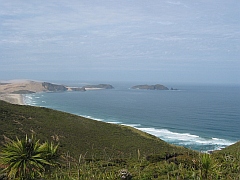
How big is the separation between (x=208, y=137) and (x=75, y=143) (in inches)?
1683

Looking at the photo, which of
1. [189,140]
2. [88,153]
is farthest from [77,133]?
[189,140]

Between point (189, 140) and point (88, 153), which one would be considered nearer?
point (88, 153)

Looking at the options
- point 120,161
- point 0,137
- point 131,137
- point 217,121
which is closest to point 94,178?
point 120,161

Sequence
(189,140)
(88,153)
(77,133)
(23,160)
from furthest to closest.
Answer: (189,140), (77,133), (88,153), (23,160)

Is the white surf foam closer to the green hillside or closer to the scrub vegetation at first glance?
the green hillside

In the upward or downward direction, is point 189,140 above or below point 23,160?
below

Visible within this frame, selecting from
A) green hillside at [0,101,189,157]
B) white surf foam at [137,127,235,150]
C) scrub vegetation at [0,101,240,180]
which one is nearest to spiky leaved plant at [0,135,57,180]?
scrub vegetation at [0,101,240,180]

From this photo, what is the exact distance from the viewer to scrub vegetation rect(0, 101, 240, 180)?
13039 mm

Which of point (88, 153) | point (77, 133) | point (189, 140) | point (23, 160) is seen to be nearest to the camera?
point (23, 160)

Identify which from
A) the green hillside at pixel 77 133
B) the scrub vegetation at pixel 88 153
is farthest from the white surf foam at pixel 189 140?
the scrub vegetation at pixel 88 153

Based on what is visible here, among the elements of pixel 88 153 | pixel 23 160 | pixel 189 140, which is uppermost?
pixel 23 160

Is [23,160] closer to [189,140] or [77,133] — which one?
[77,133]

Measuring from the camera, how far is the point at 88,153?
37.2 m

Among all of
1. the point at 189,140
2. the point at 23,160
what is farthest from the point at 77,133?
the point at 23,160
